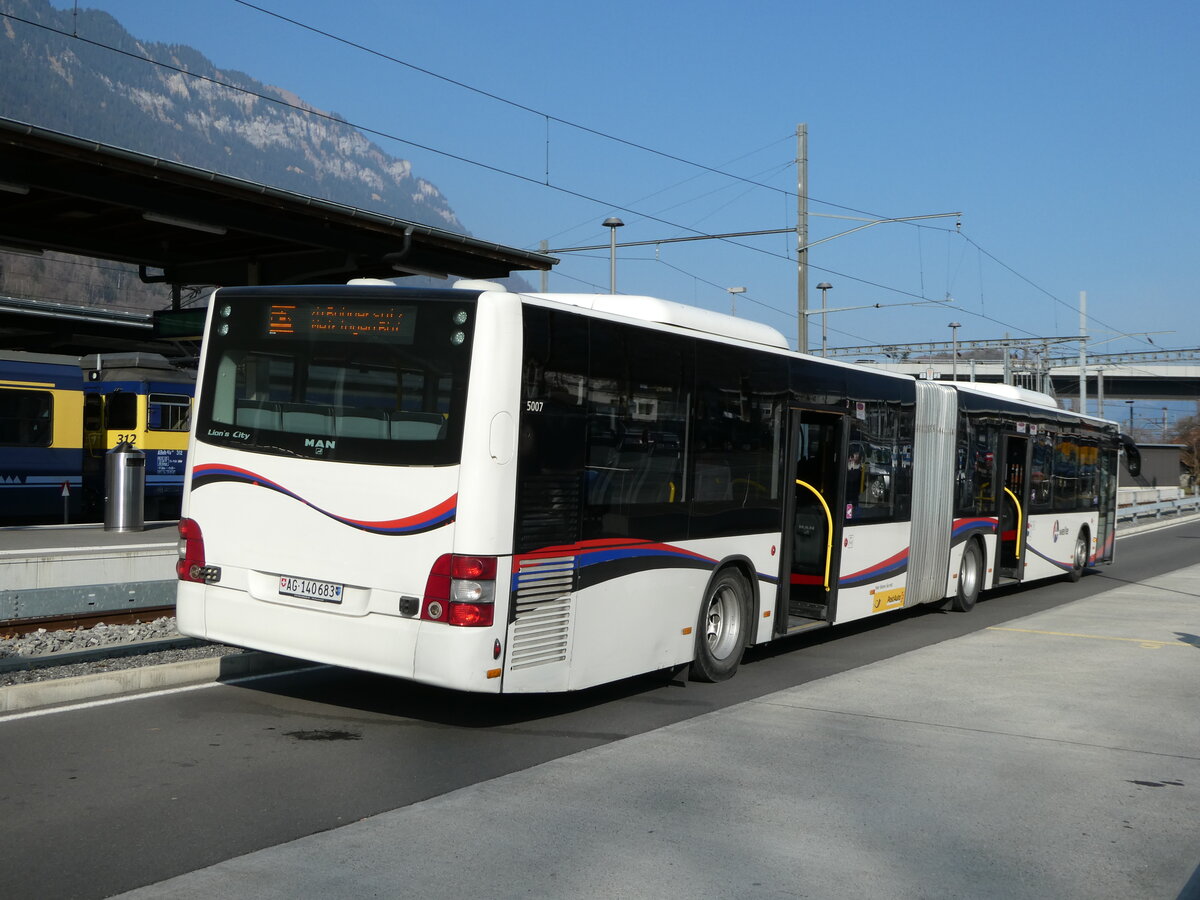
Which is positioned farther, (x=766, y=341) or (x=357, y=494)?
(x=766, y=341)

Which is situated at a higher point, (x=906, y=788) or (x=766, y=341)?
(x=766, y=341)

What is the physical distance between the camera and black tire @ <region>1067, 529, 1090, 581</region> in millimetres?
20844

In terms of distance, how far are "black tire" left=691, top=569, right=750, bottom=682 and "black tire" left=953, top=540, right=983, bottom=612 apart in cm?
666

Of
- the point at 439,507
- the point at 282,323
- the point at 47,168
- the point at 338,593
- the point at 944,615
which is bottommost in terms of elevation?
the point at 944,615

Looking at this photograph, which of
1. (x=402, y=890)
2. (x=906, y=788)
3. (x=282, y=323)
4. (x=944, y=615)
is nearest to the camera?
(x=402, y=890)

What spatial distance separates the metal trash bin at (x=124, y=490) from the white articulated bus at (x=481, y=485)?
13521 millimetres

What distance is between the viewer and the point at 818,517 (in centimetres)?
1256

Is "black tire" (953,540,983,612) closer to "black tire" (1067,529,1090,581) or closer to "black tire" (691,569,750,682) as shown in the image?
"black tire" (1067,529,1090,581)

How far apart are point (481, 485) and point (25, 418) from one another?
2052cm

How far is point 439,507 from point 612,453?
151 centimetres

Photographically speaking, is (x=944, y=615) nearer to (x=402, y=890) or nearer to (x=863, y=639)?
(x=863, y=639)

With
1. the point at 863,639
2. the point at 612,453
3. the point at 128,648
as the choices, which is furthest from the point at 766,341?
the point at 128,648

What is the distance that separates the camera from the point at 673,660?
9.38 m

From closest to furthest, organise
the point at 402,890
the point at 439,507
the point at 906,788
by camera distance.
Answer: the point at 402,890 → the point at 906,788 → the point at 439,507
